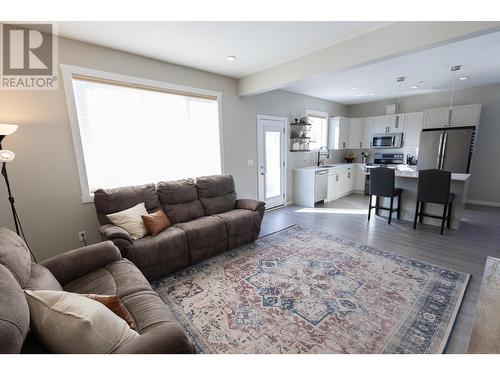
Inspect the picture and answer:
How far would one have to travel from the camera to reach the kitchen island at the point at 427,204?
3662 mm

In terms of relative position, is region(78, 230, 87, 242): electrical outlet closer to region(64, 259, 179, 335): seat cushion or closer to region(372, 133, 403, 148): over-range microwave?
region(64, 259, 179, 335): seat cushion

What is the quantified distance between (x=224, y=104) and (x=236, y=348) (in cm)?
355

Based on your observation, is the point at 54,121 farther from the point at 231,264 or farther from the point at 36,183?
the point at 231,264

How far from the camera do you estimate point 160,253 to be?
2.42 m

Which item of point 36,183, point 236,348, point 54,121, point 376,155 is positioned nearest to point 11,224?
point 36,183

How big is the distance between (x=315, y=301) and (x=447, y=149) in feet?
16.4

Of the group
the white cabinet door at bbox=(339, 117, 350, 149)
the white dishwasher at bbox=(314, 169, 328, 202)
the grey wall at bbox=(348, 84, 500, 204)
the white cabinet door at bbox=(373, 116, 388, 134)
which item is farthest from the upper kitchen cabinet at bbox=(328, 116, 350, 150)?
the grey wall at bbox=(348, 84, 500, 204)

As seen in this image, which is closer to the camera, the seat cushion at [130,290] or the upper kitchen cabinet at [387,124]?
the seat cushion at [130,290]

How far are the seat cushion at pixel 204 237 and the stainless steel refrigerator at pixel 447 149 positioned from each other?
16.8ft

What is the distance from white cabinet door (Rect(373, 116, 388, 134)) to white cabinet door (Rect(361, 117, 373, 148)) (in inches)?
4.3

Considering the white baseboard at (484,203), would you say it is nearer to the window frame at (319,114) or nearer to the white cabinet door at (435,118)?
the white cabinet door at (435,118)

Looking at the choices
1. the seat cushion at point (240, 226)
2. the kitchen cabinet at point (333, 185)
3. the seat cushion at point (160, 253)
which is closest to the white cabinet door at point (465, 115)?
the kitchen cabinet at point (333, 185)

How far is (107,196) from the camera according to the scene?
8.65 feet

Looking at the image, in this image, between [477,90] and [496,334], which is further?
[477,90]
